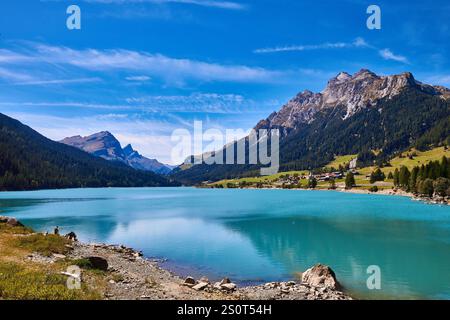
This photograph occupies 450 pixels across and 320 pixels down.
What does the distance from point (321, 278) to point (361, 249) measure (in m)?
24.5

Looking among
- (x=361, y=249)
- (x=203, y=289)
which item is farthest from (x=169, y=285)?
(x=361, y=249)

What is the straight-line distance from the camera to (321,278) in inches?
1373

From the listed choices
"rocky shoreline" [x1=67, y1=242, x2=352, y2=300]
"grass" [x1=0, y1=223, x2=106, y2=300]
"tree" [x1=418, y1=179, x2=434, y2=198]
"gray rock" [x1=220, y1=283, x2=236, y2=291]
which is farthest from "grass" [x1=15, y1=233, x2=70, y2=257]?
"tree" [x1=418, y1=179, x2=434, y2=198]

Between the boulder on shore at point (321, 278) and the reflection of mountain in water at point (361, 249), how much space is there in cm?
319

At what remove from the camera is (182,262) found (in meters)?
49.5

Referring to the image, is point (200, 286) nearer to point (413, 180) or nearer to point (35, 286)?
point (35, 286)

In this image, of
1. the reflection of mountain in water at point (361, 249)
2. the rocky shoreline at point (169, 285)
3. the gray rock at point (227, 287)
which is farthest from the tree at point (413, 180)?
the gray rock at point (227, 287)

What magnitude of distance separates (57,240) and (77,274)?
77.7 ft

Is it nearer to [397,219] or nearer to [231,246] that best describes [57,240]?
[231,246]

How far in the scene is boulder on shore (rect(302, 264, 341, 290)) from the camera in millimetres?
34219

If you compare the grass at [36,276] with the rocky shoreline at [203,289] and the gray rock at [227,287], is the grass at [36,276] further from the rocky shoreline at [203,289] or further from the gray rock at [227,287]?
the gray rock at [227,287]

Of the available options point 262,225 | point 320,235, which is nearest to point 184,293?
point 320,235

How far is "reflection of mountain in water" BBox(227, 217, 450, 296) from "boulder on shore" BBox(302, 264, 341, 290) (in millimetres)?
3189

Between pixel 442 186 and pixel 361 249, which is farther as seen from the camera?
pixel 442 186
